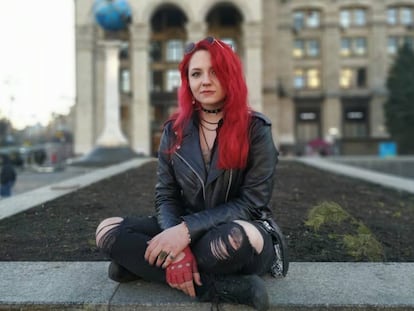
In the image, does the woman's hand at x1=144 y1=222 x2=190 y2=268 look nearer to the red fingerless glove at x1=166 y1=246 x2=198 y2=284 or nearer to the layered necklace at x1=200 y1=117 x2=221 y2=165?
the red fingerless glove at x1=166 y1=246 x2=198 y2=284

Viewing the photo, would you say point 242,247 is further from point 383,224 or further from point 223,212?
point 383,224

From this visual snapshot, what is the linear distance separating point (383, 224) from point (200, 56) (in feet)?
12.3

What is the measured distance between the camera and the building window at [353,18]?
57312 millimetres

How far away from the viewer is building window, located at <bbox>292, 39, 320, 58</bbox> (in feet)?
189

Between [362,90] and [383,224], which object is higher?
[362,90]

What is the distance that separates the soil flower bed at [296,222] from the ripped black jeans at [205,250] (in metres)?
1.20

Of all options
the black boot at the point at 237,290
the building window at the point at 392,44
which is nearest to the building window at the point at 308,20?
the building window at the point at 392,44

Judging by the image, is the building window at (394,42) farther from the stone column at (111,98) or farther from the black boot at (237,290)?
the black boot at (237,290)

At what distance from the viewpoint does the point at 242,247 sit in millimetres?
2549

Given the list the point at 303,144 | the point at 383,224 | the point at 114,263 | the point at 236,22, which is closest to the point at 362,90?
the point at 303,144

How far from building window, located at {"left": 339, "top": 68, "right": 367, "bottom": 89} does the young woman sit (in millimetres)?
58095

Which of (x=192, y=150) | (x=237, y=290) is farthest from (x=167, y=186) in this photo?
(x=237, y=290)

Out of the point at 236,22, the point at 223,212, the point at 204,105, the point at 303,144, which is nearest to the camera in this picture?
the point at 223,212

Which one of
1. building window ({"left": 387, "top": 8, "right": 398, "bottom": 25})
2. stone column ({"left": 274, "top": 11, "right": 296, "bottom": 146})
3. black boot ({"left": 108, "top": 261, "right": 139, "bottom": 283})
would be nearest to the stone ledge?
black boot ({"left": 108, "top": 261, "right": 139, "bottom": 283})
